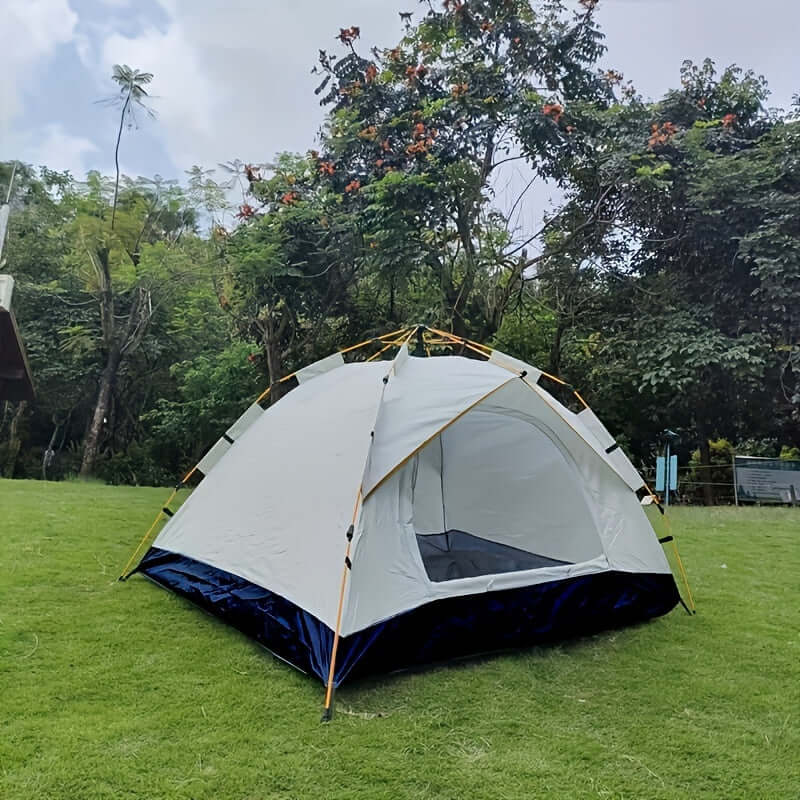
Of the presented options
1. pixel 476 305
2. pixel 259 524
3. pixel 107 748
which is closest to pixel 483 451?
pixel 259 524

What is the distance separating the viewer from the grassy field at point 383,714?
180cm

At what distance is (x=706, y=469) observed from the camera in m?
9.28

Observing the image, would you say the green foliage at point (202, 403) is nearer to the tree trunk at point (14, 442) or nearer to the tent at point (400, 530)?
the tree trunk at point (14, 442)

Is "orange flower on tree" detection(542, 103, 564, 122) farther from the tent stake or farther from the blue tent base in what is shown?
the tent stake

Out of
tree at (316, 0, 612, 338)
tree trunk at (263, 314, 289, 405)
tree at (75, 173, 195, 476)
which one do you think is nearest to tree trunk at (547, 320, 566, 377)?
tree at (316, 0, 612, 338)

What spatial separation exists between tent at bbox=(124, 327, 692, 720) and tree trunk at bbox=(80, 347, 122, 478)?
7.87 m

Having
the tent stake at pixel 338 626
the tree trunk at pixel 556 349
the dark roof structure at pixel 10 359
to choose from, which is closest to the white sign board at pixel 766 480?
the tree trunk at pixel 556 349

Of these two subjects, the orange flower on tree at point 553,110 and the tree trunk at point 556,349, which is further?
the tree trunk at point 556,349

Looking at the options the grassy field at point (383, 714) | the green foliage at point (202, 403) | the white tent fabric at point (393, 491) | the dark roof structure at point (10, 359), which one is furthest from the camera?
the green foliage at point (202, 403)

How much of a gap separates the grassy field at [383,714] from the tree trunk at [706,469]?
5.95 meters

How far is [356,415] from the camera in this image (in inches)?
114

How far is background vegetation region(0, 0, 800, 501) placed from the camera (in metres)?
7.38

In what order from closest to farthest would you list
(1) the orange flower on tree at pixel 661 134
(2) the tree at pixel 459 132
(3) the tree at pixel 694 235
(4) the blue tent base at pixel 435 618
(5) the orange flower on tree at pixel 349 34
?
(4) the blue tent base at pixel 435 618 → (3) the tree at pixel 694 235 → (1) the orange flower on tree at pixel 661 134 → (2) the tree at pixel 459 132 → (5) the orange flower on tree at pixel 349 34

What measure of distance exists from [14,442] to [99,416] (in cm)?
192
